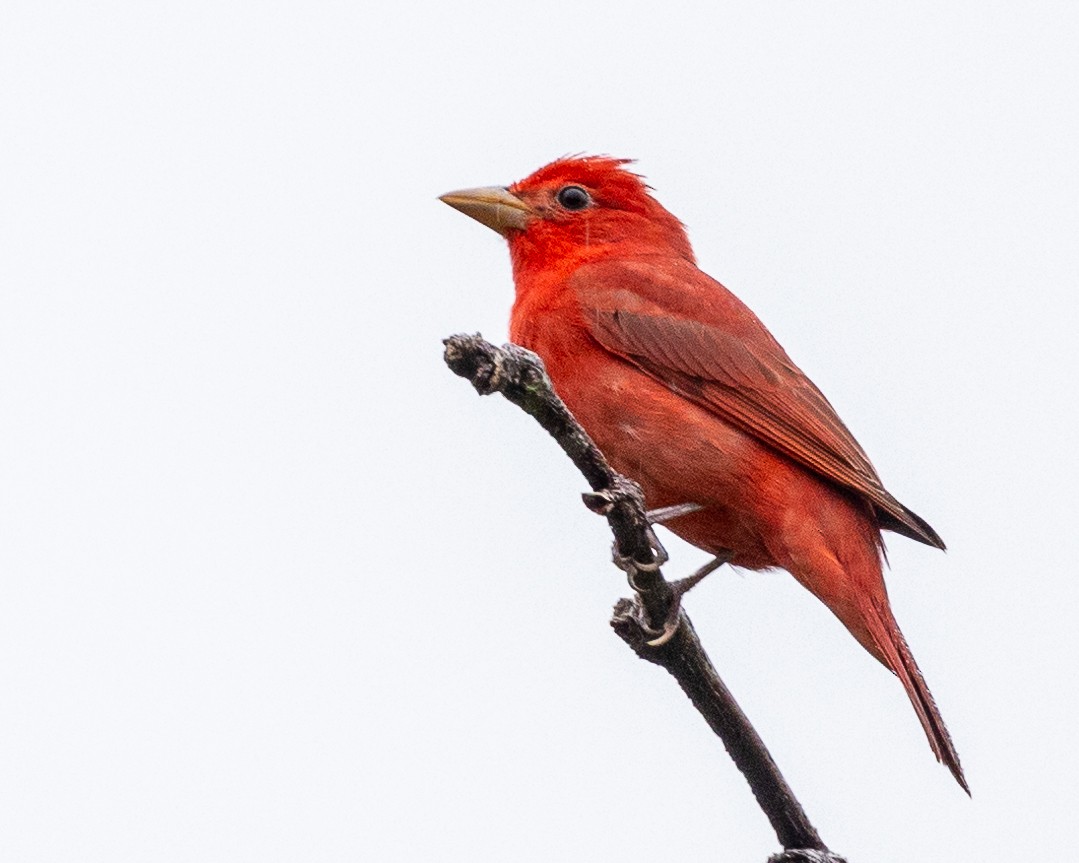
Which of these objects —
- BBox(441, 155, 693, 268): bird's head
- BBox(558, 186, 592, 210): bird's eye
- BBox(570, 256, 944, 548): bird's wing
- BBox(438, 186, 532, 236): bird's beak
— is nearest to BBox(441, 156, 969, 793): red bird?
BBox(570, 256, 944, 548): bird's wing

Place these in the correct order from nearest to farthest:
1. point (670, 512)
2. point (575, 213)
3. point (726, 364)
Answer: point (670, 512)
point (726, 364)
point (575, 213)

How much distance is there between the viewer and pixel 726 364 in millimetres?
6441

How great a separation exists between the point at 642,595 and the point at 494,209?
122 inches

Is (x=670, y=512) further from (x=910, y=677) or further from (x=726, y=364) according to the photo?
(x=910, y=677)

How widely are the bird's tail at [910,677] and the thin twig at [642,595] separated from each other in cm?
74

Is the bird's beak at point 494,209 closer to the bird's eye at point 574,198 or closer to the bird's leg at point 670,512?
the bird's eye at point 574,198

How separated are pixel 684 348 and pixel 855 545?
1.09 metres

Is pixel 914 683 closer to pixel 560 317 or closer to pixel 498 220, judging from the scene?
pixel 560 317

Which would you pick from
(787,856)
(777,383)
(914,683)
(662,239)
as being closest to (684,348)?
(777,383)

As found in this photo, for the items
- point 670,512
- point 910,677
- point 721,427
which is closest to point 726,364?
point 721,427

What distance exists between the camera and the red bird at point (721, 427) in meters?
5.89

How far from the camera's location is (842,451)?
20.3 ft

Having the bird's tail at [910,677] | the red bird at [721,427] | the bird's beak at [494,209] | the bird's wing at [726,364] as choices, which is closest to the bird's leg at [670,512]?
the red bird at [721,427]

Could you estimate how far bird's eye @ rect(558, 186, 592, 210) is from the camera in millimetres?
7453
